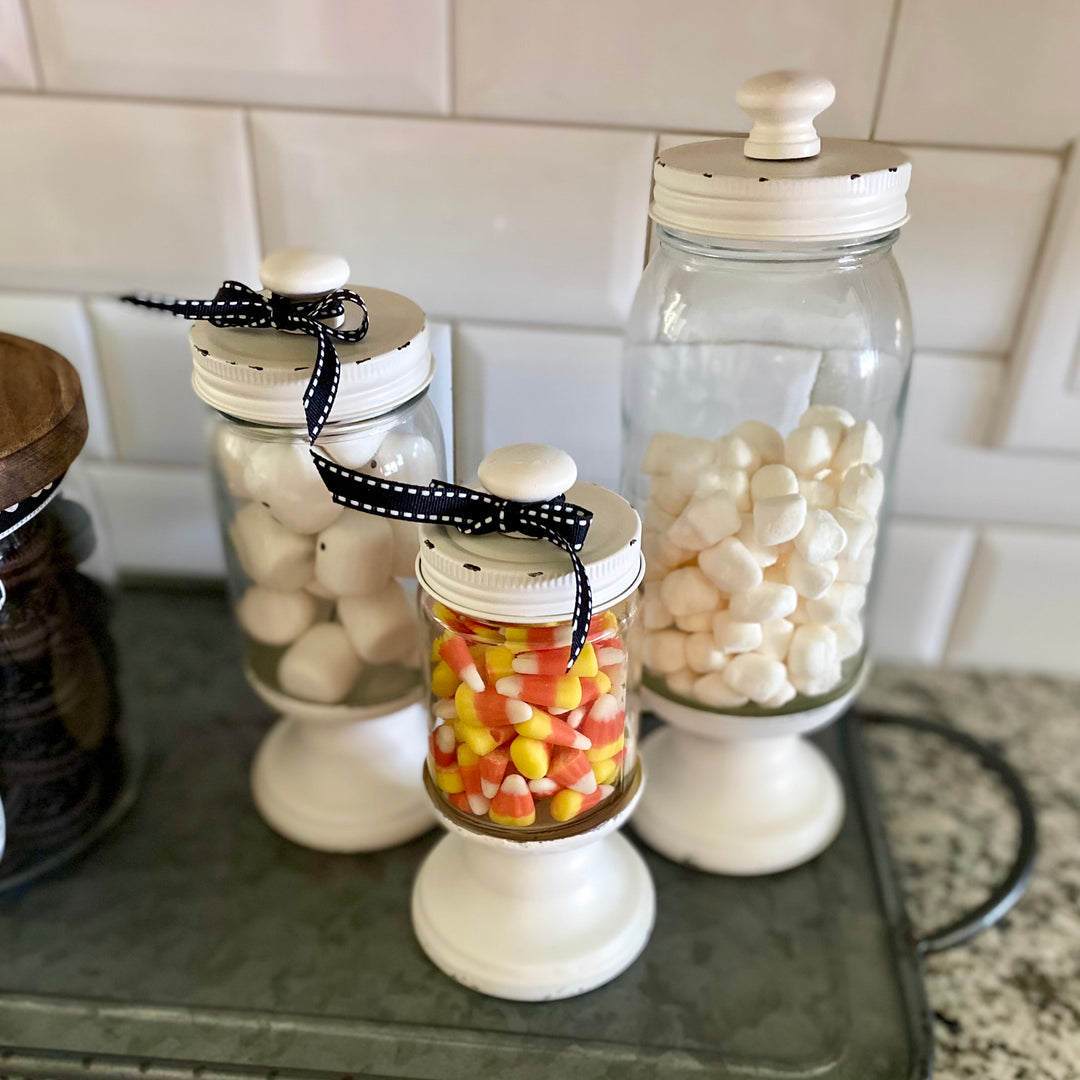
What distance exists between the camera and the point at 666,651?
56cm

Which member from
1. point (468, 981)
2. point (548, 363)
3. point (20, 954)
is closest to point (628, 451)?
point (548, 363)

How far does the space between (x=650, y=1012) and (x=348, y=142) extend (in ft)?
1.69

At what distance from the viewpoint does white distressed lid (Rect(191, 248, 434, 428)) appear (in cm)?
49

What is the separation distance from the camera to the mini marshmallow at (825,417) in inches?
21.4

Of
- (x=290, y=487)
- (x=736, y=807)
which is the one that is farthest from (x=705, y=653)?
(x=290, y=487)

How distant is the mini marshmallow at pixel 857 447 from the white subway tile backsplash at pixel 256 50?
302 mm

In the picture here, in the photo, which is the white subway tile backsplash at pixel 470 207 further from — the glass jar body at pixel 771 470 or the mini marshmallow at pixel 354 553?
the mini marshmallow at pixel 354 553

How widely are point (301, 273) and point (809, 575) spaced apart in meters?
0.28

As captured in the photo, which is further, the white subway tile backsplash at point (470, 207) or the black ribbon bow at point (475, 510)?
the white subway tile backsplash at point (470, 207)

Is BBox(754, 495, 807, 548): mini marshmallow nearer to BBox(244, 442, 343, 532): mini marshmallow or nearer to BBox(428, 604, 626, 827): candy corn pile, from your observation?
BBox(428, 604, 626, 827): candy corn pile

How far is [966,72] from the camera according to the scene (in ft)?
1.91

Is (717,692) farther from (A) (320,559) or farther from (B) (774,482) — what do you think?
(A) (320,559)

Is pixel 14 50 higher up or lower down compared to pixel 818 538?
higher up

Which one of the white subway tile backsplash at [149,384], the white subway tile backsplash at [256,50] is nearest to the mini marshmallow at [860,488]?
the white subway tile backsplash at [256,50]
